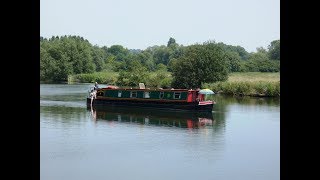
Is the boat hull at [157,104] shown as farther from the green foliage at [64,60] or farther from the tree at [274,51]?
the tree at [274,51]

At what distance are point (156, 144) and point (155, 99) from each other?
6.63 m

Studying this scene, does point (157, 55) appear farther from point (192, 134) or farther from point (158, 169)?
point (158, 169)

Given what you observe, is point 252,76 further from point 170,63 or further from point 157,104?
point 157,104

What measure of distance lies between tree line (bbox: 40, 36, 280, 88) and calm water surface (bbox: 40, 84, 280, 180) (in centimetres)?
742

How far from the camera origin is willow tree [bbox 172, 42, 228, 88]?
24.4 metres

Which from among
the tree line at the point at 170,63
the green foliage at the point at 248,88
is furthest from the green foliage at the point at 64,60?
the green foliage at the point at 248,88

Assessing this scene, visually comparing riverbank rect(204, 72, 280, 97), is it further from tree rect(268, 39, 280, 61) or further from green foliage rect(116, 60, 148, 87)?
tree rect(268, 39, 280, 61)

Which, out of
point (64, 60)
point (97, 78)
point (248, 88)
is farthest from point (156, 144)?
point (64, 60)

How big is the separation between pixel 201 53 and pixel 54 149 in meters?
16.4

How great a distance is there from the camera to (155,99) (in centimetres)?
1683

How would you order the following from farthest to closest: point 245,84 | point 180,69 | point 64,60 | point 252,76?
point 64,60, point 252,76, point 180,69, point 245,84
